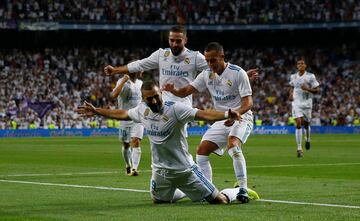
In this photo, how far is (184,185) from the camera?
12305 millimetres

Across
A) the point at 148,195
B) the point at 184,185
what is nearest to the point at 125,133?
the point at 148,195

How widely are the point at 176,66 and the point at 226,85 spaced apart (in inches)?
78.0

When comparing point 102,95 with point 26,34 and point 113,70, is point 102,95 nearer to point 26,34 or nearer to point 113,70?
point 26,34

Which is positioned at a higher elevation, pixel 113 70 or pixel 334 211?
pixel 113 70

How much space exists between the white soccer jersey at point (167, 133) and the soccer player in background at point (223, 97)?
102 centimetres

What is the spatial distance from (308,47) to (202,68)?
56.3m

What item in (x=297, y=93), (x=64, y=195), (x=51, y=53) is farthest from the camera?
(x=51, y=53)

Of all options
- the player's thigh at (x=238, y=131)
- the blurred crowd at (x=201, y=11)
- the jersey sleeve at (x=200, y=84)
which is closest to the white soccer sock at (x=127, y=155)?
the jersey sleeve at (x=200, y=84)

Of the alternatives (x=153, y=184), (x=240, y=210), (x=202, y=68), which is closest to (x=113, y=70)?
(x=202, y=68)

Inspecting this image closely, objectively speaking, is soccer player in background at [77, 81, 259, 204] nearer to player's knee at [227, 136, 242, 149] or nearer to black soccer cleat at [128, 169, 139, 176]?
player's knee at [227, 136, 242, 149]

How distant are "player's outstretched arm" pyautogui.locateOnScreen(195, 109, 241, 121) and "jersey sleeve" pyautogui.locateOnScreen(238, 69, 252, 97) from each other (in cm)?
173

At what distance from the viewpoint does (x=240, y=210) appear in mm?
11508

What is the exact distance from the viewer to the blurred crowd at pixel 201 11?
2554 inches

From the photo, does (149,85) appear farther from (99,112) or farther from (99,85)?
(99,85)
